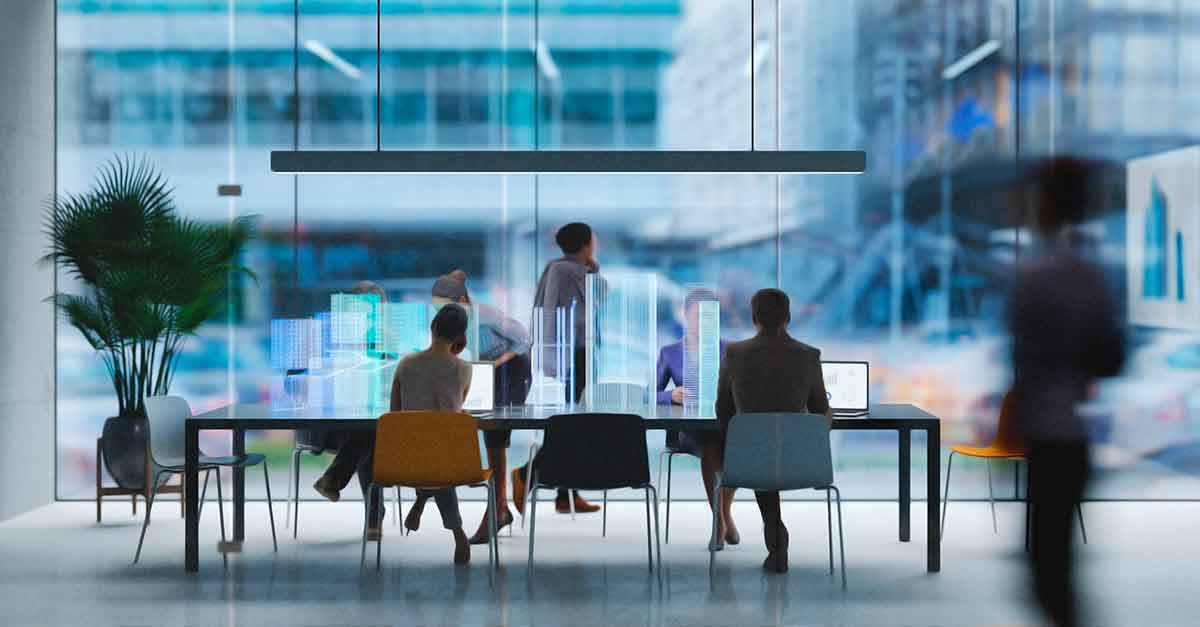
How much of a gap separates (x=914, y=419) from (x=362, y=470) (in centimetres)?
276

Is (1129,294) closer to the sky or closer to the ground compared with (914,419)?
closer to the sky

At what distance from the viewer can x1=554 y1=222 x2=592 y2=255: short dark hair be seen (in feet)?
21.6

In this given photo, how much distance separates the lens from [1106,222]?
7.79 m

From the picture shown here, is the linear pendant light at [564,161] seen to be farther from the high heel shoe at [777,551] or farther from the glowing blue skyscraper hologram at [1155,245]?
the glowing blue skyscraper hologram at [1155,245]

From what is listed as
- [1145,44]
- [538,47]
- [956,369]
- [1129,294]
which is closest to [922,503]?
[956,369]

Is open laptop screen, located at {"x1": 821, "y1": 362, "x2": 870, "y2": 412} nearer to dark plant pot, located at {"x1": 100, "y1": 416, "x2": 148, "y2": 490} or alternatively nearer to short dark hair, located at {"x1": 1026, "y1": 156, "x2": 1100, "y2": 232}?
short dark hair, located at {"x1": 1026, "y1": 156, "x2": 1100, "y2": 232}

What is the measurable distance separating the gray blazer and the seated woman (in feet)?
2.08

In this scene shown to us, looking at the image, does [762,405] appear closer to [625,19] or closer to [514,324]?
[514,324]

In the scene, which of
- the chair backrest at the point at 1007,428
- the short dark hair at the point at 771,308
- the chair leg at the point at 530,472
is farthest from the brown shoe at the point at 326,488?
the chair backrest at the point at 1007,428

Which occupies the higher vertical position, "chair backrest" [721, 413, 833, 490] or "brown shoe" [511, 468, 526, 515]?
"chair backrest" [721, 413, 833, 490]

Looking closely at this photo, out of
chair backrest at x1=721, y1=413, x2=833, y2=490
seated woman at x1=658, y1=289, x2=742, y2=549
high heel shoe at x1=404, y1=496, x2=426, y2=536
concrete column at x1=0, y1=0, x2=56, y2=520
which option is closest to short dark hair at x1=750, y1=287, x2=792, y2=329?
chair backrest at x1=721, y1=413, x2=833, y2=490

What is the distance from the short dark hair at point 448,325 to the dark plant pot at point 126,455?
2370 millimetres

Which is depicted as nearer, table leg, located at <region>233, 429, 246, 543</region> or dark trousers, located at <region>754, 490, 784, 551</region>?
dark trousers, located at <region>754, 490, 784, 551</region>

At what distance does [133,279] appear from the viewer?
22.7 ft
